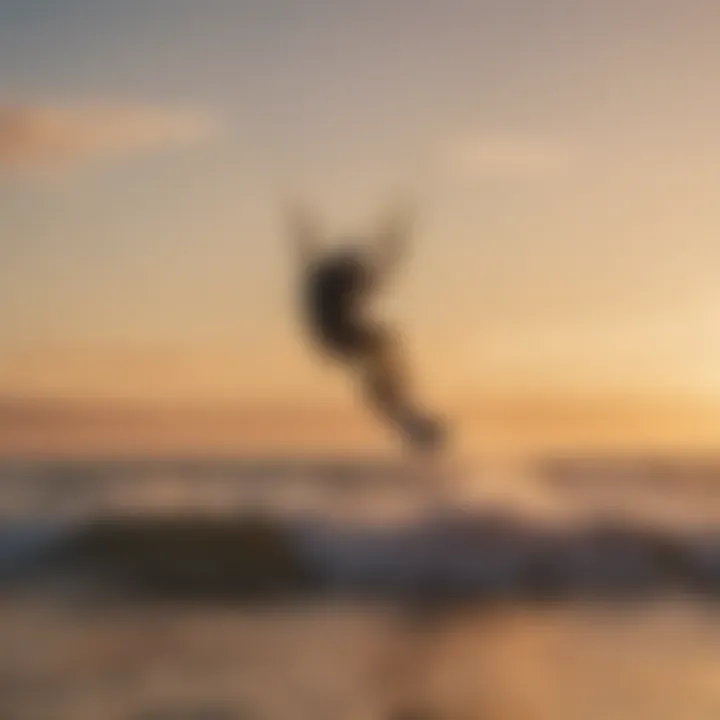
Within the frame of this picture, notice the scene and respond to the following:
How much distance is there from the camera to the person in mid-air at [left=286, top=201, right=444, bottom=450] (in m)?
1.38

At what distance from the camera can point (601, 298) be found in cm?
140

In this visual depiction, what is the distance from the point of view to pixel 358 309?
4.51 ft

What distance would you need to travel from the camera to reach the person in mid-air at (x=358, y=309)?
1376 millimetres

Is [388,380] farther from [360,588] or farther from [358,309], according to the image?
[360,588]

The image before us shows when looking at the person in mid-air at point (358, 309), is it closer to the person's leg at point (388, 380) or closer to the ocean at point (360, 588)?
the person's leg at point (388, 380)

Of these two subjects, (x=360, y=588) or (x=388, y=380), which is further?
(x=360, y=588)

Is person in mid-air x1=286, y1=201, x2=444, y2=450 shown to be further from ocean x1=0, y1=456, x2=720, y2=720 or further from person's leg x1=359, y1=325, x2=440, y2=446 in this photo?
ocean x1=0, y1=456, x2=720, y2=720

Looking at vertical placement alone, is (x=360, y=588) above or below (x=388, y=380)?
below

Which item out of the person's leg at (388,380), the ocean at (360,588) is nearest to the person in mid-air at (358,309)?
the person's leg at (388,380)

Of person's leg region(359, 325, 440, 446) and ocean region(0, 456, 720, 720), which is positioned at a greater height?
person's leg region(359, 325, 440, 446)

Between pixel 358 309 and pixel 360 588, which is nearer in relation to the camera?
pixel 358 309

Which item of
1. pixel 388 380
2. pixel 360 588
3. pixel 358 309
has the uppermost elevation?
pixel 358 309

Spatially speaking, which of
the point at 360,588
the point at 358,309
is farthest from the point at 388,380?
the point at 360,588

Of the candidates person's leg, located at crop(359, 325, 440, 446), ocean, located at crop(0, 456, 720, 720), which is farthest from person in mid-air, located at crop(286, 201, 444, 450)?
ocean, located at crop(0, 456, 720, 720)
